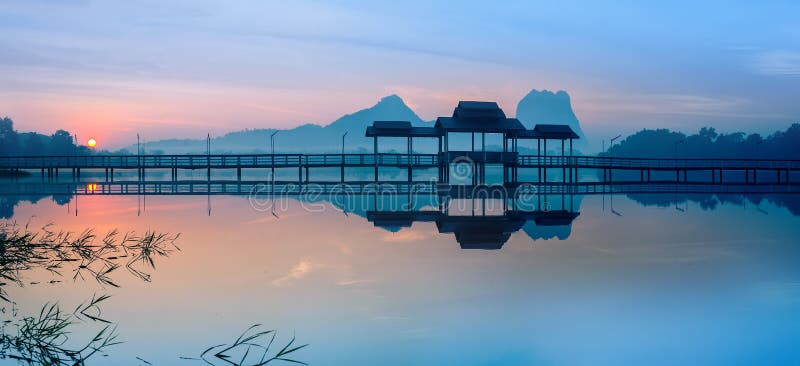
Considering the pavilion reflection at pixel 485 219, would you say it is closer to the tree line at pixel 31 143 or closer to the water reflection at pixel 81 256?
the water reflection at pixel 81 256

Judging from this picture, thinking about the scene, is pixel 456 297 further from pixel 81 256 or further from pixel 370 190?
pixel 370 190

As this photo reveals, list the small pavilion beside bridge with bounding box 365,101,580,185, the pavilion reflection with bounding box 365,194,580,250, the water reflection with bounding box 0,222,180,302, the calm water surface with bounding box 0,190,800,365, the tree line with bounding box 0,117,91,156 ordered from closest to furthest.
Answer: the calm water surface with bounding box 0,190,800,365
the water reflection with bounding box 0,222,180,302
the pavilion reflection with bounding box 365,194,580,250
the small pavilion beside bridge with bounding box 365,101,580,185
the tree line with bounding box 0,117,91,156

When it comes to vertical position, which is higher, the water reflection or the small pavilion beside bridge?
the small pavilion beside bridge

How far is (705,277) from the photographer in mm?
12641

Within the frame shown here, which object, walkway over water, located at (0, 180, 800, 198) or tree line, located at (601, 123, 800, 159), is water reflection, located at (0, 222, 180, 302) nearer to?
walkway over water, located at (0, 180, 800, 198)

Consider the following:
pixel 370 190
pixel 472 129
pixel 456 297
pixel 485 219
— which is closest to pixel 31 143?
pixel 370 190

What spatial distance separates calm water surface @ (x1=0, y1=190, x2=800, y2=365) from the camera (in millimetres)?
8062

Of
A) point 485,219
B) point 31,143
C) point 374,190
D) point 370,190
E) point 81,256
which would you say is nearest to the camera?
point 81,256

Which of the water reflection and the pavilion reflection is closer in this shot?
the water reflection

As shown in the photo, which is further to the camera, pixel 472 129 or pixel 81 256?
pixel 472 129

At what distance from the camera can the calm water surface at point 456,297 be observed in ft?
26.5

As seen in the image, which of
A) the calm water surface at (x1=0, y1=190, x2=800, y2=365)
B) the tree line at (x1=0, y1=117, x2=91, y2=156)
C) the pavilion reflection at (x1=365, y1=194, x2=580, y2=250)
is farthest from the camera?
the tree line at (x1=0, y1=117, x2=91, y2=156)

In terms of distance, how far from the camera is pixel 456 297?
10641 millimetres

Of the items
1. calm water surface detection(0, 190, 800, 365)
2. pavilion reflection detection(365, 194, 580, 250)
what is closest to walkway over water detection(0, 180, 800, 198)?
pavilion reflection detection(365, 194, 580, 250)
